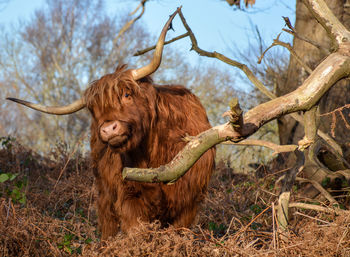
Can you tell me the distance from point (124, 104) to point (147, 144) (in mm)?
456

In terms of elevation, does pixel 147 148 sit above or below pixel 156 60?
below

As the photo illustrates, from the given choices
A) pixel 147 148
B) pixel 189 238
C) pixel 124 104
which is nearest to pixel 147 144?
pixel 147 148

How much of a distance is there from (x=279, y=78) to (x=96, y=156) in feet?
16.2

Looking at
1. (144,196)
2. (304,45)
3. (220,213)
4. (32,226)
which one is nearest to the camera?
(32,226)

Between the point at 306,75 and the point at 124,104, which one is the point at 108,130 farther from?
the point at 306,75

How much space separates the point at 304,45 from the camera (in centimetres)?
741

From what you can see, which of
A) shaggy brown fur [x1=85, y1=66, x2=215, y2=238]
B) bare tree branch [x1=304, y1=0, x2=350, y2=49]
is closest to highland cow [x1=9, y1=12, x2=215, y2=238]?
shaggy brown fur [x1=85, y1=66, x2=215, y2=238]

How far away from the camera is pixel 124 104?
12.5 feet

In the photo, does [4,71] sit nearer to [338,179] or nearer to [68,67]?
[68,67]

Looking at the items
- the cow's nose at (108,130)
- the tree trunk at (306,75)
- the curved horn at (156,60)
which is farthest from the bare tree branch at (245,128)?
the tree trunk at (306,75)

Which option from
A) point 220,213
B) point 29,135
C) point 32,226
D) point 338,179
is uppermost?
point 29,135

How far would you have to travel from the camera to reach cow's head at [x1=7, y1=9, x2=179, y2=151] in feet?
11.6

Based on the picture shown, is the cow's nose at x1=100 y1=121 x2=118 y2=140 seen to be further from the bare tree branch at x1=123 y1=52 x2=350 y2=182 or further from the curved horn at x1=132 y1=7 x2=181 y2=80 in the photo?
the bare tree branch at x1=123 y1=52 x2=350 y2=182

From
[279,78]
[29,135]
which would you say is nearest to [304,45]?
[279,78]
